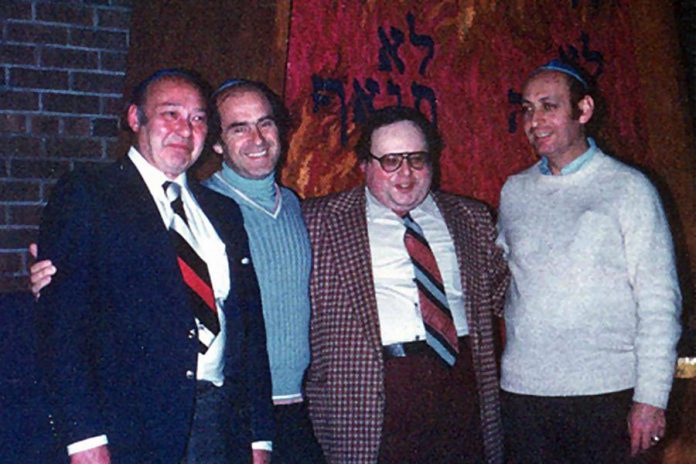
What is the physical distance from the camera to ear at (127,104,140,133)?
1.90 meters

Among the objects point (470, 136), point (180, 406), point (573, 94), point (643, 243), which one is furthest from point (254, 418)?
point (470, 136)

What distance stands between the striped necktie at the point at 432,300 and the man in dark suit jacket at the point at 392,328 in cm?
2

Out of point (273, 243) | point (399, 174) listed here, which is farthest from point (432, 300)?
point (273, 243)

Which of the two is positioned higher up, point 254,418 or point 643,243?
point 643,243

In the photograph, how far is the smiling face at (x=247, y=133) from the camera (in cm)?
217

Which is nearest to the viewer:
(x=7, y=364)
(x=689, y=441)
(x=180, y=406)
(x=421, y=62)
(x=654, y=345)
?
(x=180, y=406)

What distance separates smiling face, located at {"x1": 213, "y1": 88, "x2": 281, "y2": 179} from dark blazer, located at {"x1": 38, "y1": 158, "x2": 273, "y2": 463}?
45 centimetres

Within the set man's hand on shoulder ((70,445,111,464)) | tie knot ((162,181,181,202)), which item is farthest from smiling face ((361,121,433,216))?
Answer: man's hand on shoulder ((70,445,111,464))

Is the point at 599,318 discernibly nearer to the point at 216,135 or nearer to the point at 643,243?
the point at 643,243

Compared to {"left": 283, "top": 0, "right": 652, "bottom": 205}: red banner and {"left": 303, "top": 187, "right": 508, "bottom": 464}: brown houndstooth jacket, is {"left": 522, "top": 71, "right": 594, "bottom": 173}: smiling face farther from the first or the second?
{"left": 283, "top": 0, "right": 652, "bottom": 205}: red banner

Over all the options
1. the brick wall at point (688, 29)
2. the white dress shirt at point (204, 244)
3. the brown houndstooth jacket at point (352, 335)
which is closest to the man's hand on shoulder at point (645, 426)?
the brown houndstooth jacket at point (352, 335)

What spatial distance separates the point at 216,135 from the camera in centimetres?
222

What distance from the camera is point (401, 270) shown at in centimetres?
229

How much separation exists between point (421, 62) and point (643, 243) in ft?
4.15
